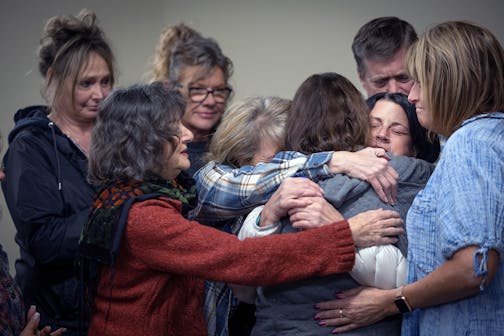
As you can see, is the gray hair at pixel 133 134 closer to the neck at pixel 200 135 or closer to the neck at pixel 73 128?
the neck at pixel 73 128

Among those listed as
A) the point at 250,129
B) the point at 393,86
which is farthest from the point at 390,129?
the point at 393,86

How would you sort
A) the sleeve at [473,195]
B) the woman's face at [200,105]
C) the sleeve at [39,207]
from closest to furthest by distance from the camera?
the sleeve at [473,195], the sleeve at [39,207], the woman's face at [200,105]

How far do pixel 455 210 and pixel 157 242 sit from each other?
2.41 feet

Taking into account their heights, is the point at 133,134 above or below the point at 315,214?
above

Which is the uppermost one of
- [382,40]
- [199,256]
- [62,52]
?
[62,52]

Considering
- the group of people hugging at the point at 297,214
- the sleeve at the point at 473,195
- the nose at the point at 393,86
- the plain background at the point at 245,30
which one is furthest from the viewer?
the plain background at the point at 245,30

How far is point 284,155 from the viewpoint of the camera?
6.47ft

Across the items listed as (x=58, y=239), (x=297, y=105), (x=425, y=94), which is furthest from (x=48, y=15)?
(x=425, y=94)

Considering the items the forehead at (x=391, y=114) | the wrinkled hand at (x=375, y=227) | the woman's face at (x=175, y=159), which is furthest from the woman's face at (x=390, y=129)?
the woman's face at (x=175, y=159)

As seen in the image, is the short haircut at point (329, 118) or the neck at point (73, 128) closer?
the short haircut at point (329, 118)

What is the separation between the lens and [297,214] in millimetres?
1790

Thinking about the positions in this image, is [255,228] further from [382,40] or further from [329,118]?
[382,40]

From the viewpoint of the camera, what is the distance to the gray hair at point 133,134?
180 centimetres

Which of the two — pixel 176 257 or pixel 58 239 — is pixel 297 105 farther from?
pixel 58 239
